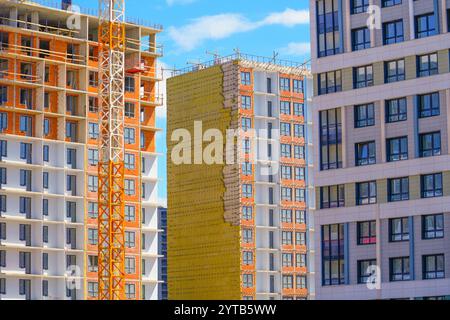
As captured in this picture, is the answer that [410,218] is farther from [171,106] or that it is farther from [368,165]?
[171,106]

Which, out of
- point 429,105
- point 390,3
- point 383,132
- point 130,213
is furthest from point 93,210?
point 429,105

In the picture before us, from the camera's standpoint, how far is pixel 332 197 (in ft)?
329

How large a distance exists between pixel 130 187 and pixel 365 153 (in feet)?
172

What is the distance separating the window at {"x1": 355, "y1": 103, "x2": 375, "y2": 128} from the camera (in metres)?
99.2

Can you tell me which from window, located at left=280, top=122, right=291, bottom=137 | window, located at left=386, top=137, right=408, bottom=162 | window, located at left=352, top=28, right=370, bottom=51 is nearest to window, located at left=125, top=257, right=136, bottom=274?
window, located at left=280, top=122, right=291, bottom=137

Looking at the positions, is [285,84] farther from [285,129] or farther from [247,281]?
[247,281]

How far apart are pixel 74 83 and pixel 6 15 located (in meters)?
12.4

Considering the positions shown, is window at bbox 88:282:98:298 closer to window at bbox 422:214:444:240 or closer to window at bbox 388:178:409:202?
window at bbox 388:178:409:202

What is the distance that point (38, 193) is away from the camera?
443 ft

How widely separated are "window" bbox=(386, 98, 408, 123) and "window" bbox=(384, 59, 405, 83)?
79.8 inches
